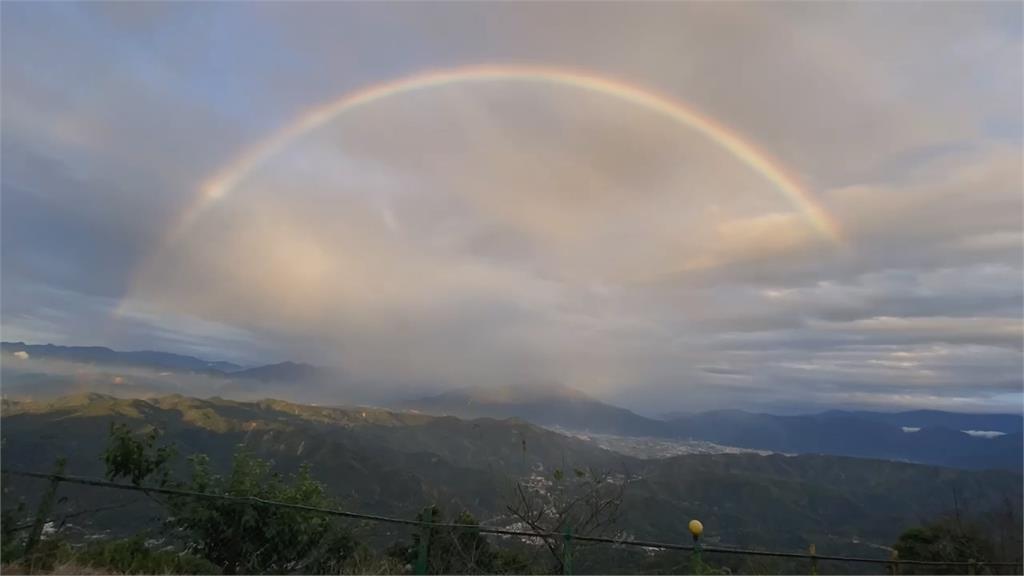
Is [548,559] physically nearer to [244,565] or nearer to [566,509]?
[566,509]

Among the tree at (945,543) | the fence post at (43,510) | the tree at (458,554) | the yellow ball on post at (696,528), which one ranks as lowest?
the tree at (945,543)

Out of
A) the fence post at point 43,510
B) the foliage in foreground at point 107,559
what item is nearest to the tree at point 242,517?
the foliage in foreground at point 107,559

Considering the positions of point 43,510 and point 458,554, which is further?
point 458,554

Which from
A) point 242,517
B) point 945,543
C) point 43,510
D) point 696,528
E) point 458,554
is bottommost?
point 945,543

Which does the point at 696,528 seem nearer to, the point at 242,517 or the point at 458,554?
the point at 458,554

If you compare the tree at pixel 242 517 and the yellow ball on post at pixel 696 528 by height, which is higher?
the yellow ball on post at pixel 696 528

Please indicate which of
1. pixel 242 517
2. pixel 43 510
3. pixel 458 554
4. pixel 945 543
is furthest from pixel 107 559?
pixel 945 543

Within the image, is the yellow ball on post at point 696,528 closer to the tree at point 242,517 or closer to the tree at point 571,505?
the tree at point 571,505
